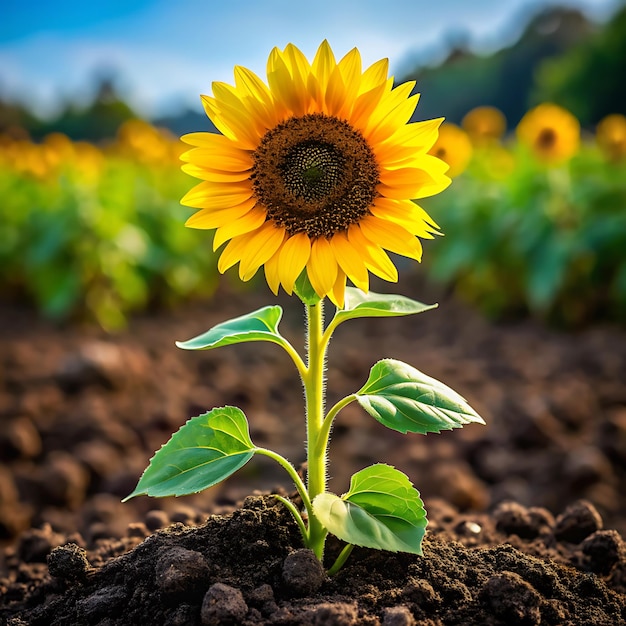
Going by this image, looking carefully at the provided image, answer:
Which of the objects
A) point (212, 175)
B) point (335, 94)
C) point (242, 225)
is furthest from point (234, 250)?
point (335, 94)

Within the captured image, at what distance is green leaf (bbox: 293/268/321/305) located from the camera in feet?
5.41

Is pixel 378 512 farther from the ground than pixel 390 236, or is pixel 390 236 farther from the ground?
pixel 390 236

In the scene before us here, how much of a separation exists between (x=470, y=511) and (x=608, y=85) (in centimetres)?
1837

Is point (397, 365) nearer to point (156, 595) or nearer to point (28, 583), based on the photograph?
point (156, 595)

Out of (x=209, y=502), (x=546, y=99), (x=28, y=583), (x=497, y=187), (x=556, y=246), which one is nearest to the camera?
(x=28, y=583)

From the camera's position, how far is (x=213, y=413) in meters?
1.67

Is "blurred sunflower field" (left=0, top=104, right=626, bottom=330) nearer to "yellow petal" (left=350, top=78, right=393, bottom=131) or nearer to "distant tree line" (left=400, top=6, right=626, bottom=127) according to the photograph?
"yellow petal" (left=350, top=78, right=393, bottom=131)

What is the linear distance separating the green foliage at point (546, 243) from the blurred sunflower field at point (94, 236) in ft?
7.71

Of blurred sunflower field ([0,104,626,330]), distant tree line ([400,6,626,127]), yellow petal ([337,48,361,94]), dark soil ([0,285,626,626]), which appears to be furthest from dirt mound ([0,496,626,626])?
distant tree line ([400,6,626,127])

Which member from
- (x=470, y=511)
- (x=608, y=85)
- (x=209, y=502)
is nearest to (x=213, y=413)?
(x=209, y=502)

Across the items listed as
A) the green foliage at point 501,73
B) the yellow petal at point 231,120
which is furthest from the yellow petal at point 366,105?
the green foliage at point 501,73

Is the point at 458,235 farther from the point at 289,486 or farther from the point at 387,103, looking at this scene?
the point at 387,103

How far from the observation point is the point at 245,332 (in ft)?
5.58

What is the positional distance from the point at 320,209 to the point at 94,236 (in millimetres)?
4707
